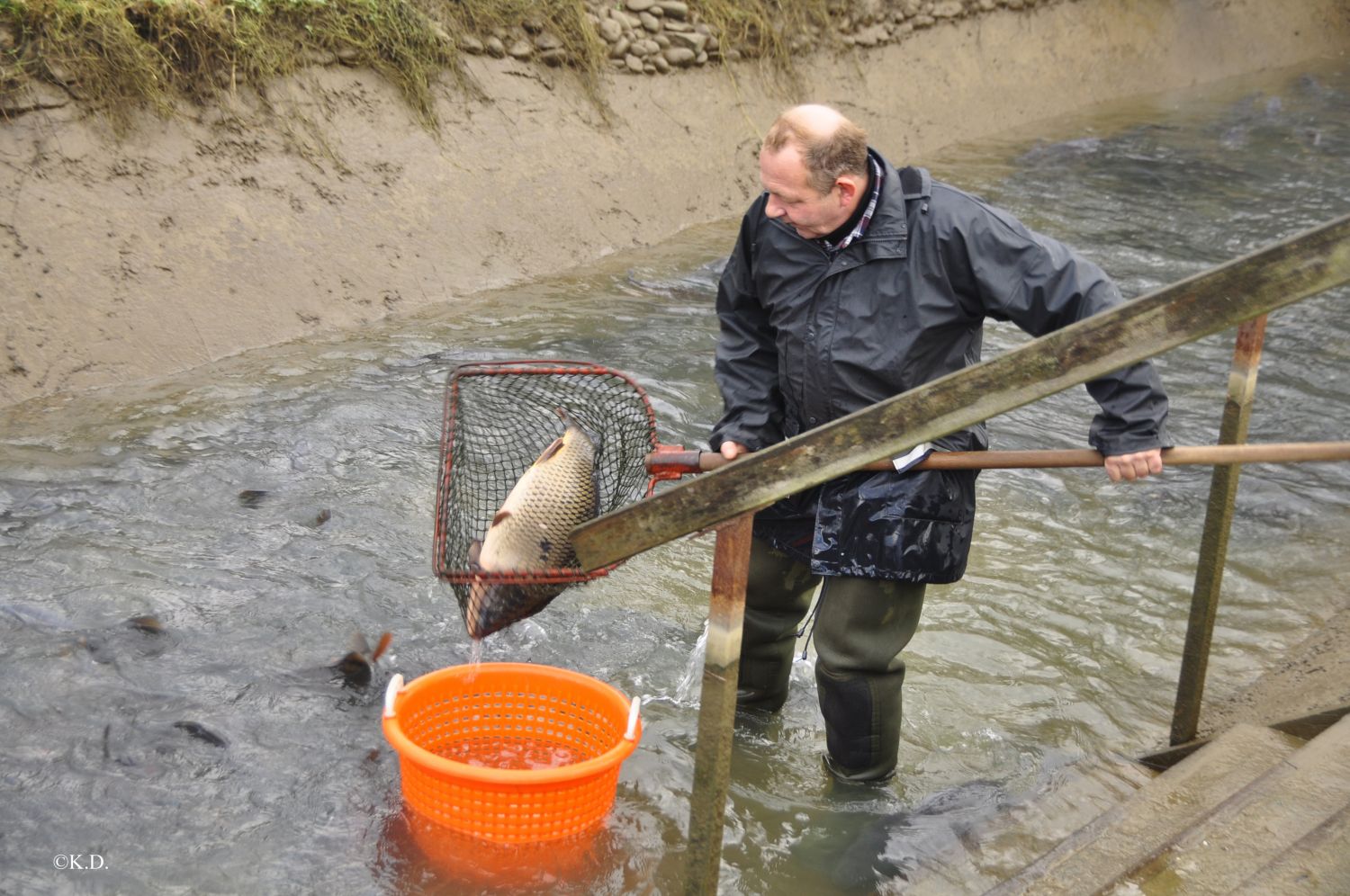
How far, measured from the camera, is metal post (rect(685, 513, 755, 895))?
8.86ft

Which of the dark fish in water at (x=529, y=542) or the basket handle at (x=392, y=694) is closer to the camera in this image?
the basket handle at (x=392, y=694)

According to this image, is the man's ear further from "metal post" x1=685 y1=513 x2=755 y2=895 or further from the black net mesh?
"metal post" x1=685 y1=513 x2=755 y2=895

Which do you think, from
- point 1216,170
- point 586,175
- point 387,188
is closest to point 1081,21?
point 1216,170

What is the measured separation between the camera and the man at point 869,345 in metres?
3.38

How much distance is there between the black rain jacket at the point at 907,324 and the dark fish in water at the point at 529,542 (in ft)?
1.71

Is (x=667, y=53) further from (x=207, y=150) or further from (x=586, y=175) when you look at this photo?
(x=207, y=150)

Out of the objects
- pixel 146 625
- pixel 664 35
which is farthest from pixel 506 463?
pixel 664 35

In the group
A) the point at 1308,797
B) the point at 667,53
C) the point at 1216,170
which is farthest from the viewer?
the point at 1216,170

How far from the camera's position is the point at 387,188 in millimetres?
9148

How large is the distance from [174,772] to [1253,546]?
177 inches

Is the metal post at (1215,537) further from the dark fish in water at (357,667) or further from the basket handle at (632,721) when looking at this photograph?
the dark fish in water at (357,667)

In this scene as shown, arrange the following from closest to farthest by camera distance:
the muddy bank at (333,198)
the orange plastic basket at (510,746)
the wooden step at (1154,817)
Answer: the wooden step at (1154,817)
the orange plastic basket at (510,746)
the muddy bank at (333,198)

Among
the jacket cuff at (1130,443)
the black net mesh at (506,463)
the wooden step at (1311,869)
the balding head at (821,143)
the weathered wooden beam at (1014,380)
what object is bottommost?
the wooden step at (1311,869)

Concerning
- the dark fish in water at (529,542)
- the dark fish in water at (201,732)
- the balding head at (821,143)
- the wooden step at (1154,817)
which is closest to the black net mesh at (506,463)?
the dark fish in water at (529,542)
